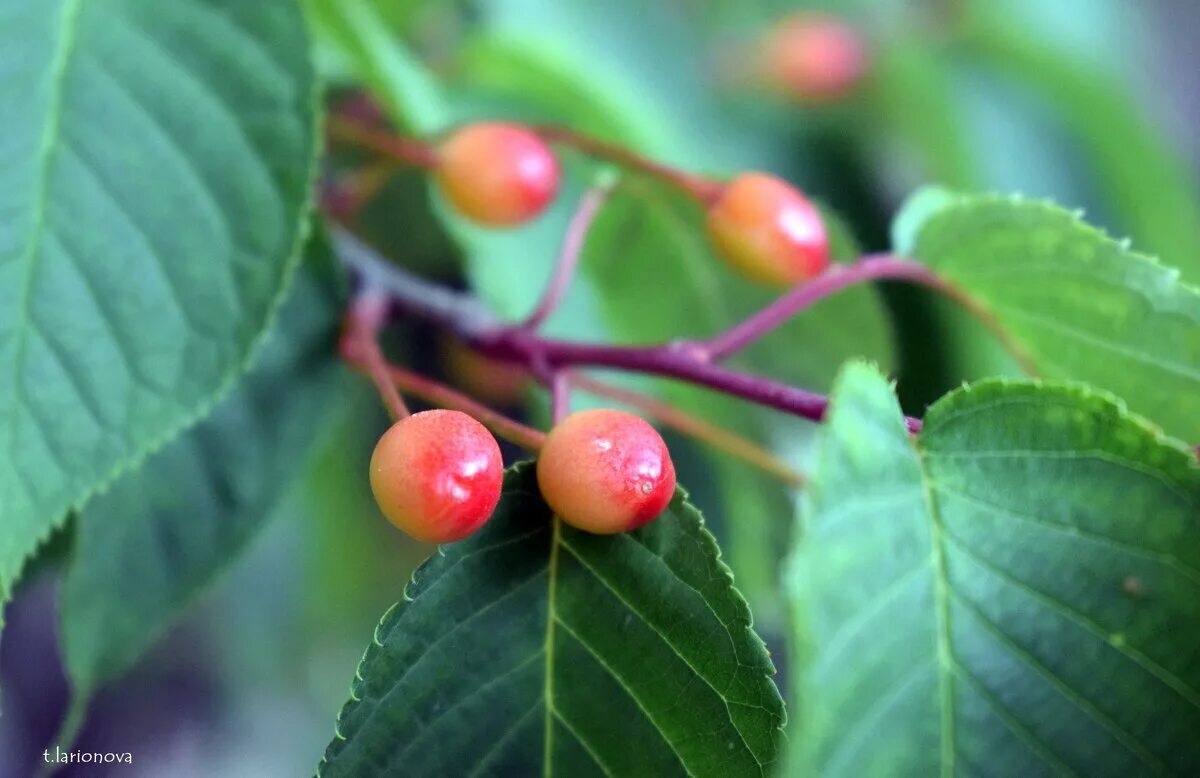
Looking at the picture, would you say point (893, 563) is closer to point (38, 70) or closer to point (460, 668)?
point (460, 668)

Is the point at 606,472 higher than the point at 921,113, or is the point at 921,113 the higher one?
the point at 921,113

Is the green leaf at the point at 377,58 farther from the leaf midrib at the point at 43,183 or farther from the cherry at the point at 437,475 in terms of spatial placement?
the cherry at the point at 437,475

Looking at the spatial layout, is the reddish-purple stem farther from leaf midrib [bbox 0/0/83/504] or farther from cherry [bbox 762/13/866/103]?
cherry [bbox 762/13/866/103]

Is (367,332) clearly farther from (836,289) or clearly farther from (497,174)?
(836,289)

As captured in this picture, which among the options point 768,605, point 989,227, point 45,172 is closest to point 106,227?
point 45,172

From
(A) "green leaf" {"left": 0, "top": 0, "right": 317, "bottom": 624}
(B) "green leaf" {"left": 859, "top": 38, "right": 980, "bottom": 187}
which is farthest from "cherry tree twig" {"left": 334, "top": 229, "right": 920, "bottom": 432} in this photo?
(B) "green leaf" {"left": 859, "top": 38, "right": 980, "bottom": 187}

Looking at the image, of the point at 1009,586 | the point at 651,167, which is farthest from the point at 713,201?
Result: the point at 1009,586

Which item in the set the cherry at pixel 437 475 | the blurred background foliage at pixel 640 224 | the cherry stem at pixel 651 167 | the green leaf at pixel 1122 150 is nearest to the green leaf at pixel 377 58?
the blurred background foliage at pixel 640 224
